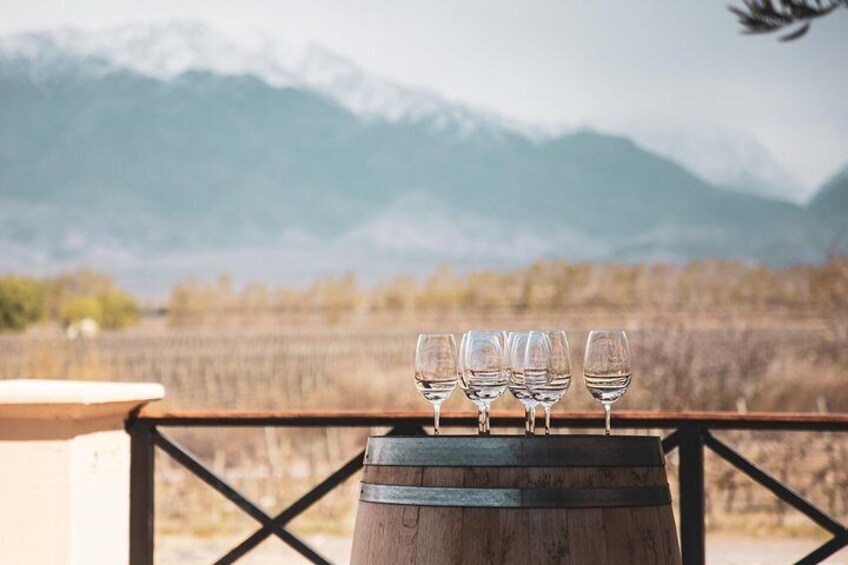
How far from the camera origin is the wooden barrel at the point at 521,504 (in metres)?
1.96

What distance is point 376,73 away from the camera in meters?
119

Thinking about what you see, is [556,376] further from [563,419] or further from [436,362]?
[563,419]

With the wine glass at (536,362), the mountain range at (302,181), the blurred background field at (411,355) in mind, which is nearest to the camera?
the wine glass at (536,362)

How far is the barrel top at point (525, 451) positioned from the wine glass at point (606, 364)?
11 centimetres

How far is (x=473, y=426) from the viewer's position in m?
2.91

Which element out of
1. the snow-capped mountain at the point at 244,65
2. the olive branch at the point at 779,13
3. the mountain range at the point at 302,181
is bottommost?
the olive branch at the point at 779,13

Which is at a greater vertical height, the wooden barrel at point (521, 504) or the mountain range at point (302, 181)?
the mountain range at point (302, 181)

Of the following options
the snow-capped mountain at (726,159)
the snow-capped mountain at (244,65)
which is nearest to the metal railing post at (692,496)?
the snow-capped mountain at (726,159)

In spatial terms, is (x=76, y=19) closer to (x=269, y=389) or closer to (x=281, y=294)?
(x=281, y=294)

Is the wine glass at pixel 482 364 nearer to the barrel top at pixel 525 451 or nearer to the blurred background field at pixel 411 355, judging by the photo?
the barrel top at pixel 525 451

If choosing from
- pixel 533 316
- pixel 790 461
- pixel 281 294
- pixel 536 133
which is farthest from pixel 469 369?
pixel 536 133

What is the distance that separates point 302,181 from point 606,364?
88395 millimetres

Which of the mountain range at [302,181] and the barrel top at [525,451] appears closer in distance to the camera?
the barrel top at [525,451]

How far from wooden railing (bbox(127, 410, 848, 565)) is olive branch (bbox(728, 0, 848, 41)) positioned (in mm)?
876
